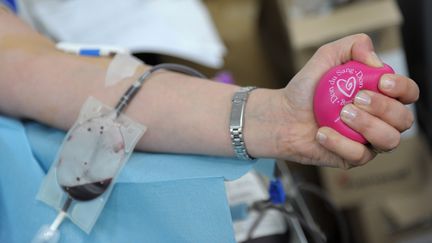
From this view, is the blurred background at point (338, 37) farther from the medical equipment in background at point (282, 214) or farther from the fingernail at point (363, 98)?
the fingernail at point (363, 98)

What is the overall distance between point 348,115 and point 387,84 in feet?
0.19

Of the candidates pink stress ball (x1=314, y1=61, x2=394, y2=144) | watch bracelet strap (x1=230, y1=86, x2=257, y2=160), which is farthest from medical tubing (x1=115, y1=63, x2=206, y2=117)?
pink stress ball (x1=314, y1=61, x2=394, y2=144)

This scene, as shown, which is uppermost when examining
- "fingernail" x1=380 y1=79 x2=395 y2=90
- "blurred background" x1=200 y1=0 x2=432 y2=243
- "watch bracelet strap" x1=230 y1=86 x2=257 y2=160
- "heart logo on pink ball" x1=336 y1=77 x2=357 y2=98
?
"fingernail" x1=380 y1=79 x2=395 y2=90

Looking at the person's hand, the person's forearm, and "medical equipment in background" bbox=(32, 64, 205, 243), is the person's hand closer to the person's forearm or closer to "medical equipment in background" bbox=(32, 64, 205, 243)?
the person's forearm

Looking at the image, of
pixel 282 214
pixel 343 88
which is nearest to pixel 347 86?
pixel 343 88

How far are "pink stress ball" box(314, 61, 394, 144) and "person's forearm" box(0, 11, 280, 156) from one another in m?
0.09

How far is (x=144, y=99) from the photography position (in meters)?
0.76

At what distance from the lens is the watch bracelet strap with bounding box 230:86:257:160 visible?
2.25 feet

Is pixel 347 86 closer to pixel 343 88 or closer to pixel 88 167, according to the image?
pixel 343 88

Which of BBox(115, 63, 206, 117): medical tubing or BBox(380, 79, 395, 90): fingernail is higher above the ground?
BBox(380, 79, 395, 90): fingernail

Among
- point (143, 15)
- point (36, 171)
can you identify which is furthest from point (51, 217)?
point (143, 15)

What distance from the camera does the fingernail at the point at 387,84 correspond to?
1.86 feet

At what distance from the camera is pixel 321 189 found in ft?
4.91

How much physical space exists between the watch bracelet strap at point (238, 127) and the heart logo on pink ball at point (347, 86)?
158mm
